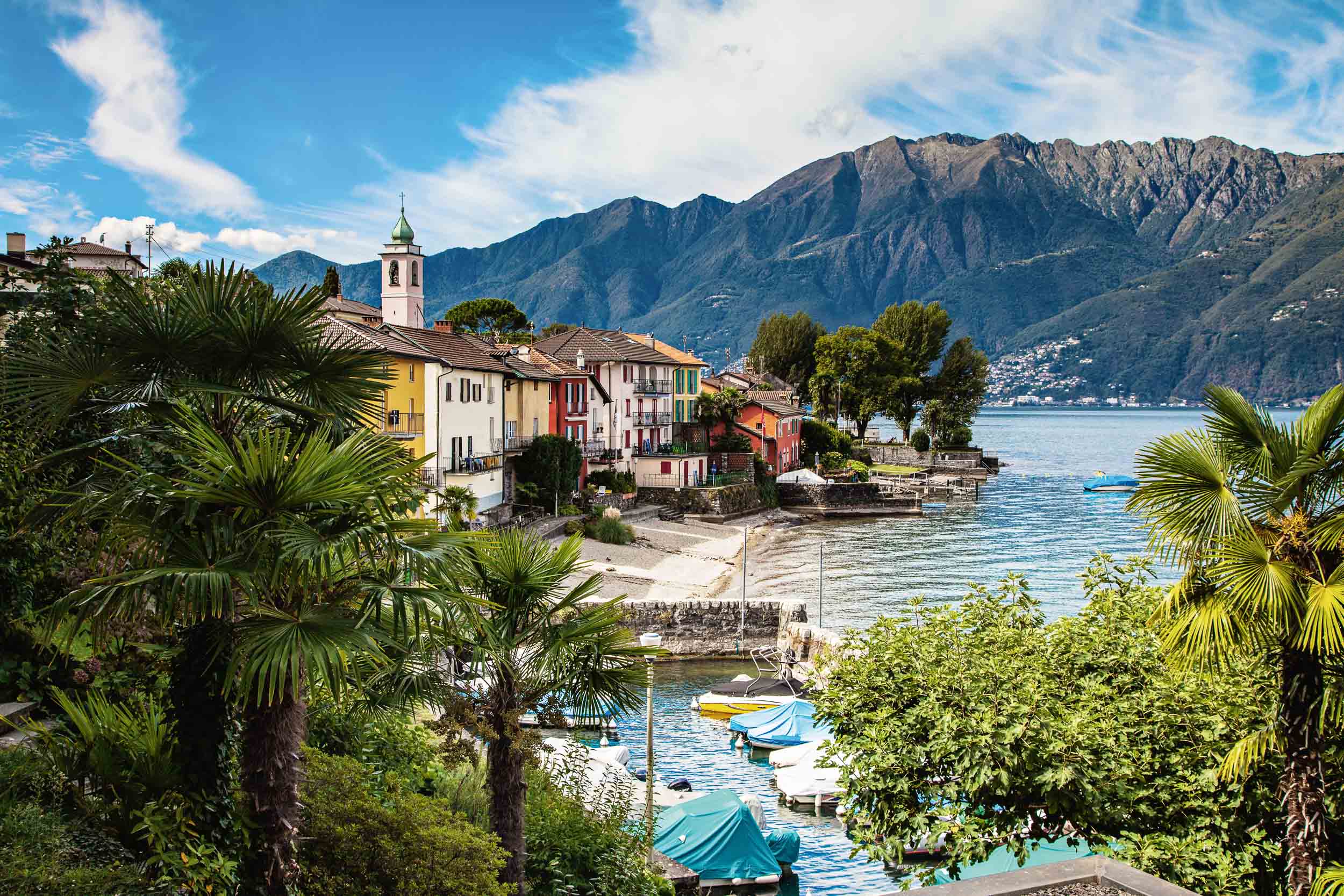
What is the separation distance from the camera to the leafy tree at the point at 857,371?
378ft

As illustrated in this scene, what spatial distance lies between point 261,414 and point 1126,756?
31.9 feet

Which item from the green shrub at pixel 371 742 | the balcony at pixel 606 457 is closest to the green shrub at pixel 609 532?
the balcony at pixel 606 457

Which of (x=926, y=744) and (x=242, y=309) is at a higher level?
(x=242, y=309)

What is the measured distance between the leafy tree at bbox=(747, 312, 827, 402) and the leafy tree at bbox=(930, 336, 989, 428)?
15.3 metres

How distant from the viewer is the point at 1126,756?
11.7m

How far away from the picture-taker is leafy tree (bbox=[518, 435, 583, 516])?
56.8m

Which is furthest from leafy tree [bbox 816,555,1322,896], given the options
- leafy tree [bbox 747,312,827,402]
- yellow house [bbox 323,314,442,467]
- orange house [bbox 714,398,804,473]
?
leafy tree [bbox 747,312,827,402]

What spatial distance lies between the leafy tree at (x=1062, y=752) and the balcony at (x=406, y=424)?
29341 mm

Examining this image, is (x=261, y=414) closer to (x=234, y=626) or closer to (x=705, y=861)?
(x=234, y=626)

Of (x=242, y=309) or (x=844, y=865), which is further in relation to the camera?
(x=844, y=865)

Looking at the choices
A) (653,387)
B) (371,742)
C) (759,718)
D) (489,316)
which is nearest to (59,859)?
(371,742)

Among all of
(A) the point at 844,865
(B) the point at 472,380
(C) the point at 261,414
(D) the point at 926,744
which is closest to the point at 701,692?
(A) the point at 844,865

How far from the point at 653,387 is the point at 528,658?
67427 mm

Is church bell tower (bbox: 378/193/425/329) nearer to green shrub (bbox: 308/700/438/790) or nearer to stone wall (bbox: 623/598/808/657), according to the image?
A: stone wall (bbox: 623/598/808/657)
